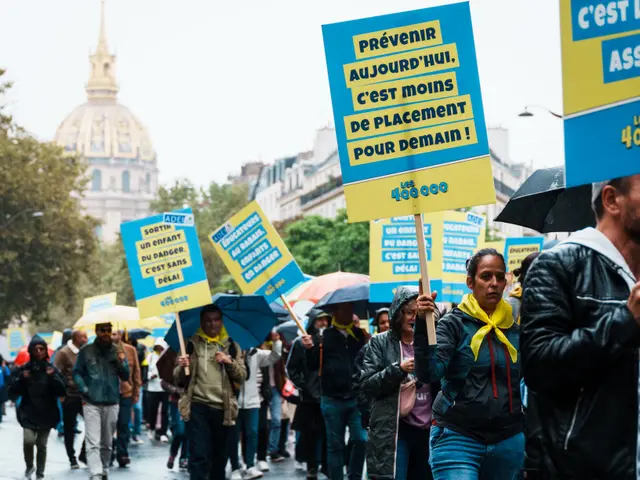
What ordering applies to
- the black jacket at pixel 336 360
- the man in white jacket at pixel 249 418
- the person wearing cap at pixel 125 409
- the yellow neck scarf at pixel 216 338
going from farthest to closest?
1. the person wearing cap at pixel 125 409
2. the man in white jacket at pixel 249 418
3. the black jacket at pixel 336 360
4. the yellow neck scarf at pixel 216 338

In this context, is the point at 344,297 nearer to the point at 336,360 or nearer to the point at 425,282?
the point at 336,360

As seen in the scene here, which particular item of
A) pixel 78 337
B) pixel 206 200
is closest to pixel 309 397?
pixel 78 337

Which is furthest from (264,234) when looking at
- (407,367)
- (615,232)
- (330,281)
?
(615,232)

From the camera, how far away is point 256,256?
15430 millimetres

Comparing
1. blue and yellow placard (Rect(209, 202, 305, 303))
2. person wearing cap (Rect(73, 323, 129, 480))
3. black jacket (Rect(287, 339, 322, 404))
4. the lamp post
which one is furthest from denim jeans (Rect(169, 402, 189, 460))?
the lamp post

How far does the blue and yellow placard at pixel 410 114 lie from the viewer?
743 cm

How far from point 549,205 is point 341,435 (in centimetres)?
548

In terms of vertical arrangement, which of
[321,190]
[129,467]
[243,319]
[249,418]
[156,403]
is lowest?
[129,467]

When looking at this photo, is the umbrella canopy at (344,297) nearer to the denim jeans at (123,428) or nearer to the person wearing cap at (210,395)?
the person wearing cap at (210,395)

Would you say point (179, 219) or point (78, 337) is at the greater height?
point (179, 219)

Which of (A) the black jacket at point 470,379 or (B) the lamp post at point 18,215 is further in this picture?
(B) the lamp post at point 18,215

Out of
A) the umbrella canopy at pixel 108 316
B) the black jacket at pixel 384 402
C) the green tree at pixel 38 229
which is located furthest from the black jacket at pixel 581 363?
the green tree at pixel 38 229

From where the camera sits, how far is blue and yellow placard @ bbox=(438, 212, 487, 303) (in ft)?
53.7

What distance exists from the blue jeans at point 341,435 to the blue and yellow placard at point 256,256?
6.71 feet
